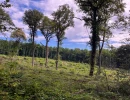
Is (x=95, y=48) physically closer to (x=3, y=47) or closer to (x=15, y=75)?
(x=3, y=47)

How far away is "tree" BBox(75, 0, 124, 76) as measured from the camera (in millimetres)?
16281

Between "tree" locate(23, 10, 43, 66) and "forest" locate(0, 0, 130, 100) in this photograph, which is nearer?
"forest" locate(0, 0, 130, 100)

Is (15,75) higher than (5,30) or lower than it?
lower

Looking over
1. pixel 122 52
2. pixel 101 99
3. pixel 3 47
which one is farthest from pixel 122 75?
pixel 3 47

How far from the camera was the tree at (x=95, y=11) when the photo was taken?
1628 cm

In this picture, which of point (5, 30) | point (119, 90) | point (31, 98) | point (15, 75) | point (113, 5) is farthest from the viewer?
point (113, 5)

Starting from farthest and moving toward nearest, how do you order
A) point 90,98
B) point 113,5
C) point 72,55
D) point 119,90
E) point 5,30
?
point 72,55 < point 113,5 < point 5,30 < point 119,90 < point 90,98

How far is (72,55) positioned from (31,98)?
285 feet

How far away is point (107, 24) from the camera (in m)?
17.7

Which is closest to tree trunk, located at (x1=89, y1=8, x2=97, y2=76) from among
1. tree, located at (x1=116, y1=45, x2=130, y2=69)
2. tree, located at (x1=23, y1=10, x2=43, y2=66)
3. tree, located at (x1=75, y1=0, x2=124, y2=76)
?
tree, located at (x1=75, y1=0, x2=124, y2=76)

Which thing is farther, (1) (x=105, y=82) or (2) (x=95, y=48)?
(2) (x=95, y=48)

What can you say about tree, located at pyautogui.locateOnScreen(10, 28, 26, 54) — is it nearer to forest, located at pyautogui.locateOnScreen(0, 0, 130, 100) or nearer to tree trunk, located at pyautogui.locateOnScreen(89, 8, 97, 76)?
forest, located at pyautogui.locateOnScreen(0, 0, 130, 100)

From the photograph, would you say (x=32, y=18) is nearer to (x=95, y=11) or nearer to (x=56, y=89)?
(x=95, y=11)

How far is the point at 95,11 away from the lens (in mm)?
Answer: 16531
